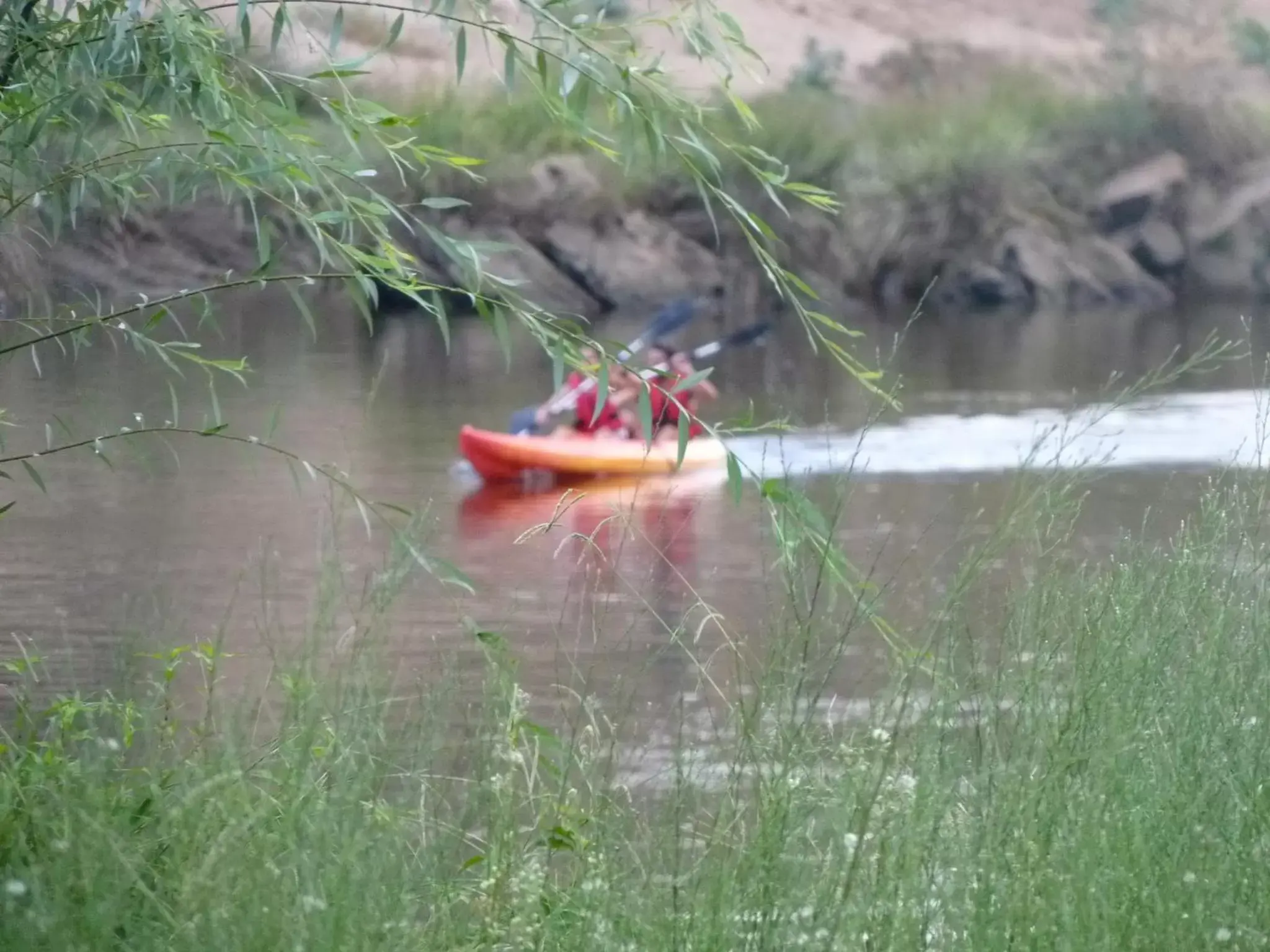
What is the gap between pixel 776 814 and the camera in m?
2.71

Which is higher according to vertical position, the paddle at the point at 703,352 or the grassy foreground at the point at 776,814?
the grassy foreground at the point at 776,814

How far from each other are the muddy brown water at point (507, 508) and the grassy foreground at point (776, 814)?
17cm

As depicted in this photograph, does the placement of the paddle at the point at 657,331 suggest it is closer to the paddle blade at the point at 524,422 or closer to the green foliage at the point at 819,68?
the paddle blade at the point at 524,422

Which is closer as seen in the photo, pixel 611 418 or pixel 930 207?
pixel 611 418

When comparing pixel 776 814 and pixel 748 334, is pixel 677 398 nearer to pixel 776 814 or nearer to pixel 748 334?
pixel 776 814

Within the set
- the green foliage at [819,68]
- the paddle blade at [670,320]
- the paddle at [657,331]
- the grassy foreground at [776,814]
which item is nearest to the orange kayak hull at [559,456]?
the paddle at [657,331]

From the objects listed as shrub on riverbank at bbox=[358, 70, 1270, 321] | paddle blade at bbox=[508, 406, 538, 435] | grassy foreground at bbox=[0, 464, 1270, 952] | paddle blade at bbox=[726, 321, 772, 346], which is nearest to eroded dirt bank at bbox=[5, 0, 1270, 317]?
shrub on riverbank at bbox=[358, 70, 1270, 321]

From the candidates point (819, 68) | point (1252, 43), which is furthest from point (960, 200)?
point (1252, 43)

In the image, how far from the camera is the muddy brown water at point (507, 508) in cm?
414

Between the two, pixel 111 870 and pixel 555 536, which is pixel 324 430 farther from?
pixel 111 870

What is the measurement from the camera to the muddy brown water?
4145 millimetres

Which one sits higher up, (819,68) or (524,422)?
(819,68)

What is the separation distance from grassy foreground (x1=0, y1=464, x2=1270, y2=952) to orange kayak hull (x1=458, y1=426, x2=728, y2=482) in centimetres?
919

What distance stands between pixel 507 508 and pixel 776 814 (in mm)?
9211
